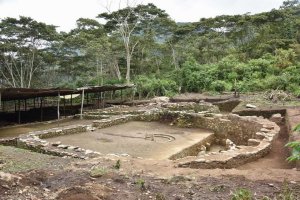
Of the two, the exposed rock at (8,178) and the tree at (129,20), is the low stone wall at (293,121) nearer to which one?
the exposed rock at (8,178)

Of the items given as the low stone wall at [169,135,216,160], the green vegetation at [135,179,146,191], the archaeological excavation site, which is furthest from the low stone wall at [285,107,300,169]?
the green vegetation at [135,179,146,191]

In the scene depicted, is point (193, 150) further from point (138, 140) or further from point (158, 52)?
point (158, 52)

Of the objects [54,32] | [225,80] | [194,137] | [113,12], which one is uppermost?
[113,12]

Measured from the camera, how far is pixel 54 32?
34688 millimetres

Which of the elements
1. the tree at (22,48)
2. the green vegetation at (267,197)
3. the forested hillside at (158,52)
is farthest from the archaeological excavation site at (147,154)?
the tree at (22,48)

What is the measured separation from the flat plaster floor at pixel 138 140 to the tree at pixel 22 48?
18.0 m

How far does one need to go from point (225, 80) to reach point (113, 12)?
1375cm

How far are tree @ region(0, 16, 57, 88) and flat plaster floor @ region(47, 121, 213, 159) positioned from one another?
18020 mm

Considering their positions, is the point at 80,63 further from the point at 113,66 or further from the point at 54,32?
the point at 54,32

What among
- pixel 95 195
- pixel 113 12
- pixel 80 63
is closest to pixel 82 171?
pixel 95 195

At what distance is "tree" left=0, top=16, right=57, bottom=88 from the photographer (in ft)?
106

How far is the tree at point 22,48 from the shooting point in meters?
32.3

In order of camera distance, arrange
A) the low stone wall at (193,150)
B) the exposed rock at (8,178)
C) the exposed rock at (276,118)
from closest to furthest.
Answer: the exposed rock at (8,178) → the low stone wall at (193,150) → the exposed rock at (276,118)

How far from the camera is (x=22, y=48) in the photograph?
1362 inches
